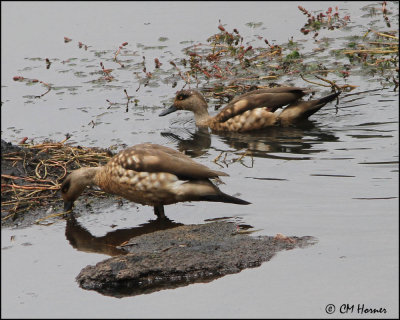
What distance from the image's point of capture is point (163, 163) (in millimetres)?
8945

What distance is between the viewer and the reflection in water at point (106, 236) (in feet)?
27.9

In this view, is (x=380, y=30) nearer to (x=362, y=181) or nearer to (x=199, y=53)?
(x=199, y=53)

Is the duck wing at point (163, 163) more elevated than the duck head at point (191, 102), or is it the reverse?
the duck wing at point (163, 163)

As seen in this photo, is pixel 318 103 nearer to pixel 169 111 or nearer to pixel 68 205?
pixel 169 111

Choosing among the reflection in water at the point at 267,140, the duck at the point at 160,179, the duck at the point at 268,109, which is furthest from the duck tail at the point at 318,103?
the duck at the point at 160,179

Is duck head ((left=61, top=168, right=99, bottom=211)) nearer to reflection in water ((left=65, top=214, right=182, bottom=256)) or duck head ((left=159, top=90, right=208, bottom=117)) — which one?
reflection in water ((left=65, top=214, right=182, bottom=256))

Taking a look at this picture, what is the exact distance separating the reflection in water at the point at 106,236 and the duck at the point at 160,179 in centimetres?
22

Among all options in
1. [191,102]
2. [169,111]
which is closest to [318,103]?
[191,102]

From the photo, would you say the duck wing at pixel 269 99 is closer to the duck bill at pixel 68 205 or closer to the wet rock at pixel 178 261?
the duck bill at pixel 68 205

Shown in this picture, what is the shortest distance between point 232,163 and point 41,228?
2872 millimetres

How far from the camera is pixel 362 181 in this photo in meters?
9.71

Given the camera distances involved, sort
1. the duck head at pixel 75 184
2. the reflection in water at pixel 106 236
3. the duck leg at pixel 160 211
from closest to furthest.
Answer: the reflection in water at pixel 106 236 < the duck leg at pixel 160 211 < the duck head at pixel 75 184

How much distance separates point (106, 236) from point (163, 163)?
Result: 3.27ft

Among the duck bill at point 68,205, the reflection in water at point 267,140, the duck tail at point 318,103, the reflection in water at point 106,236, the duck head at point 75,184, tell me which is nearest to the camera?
the reflection in water at point 106,236
